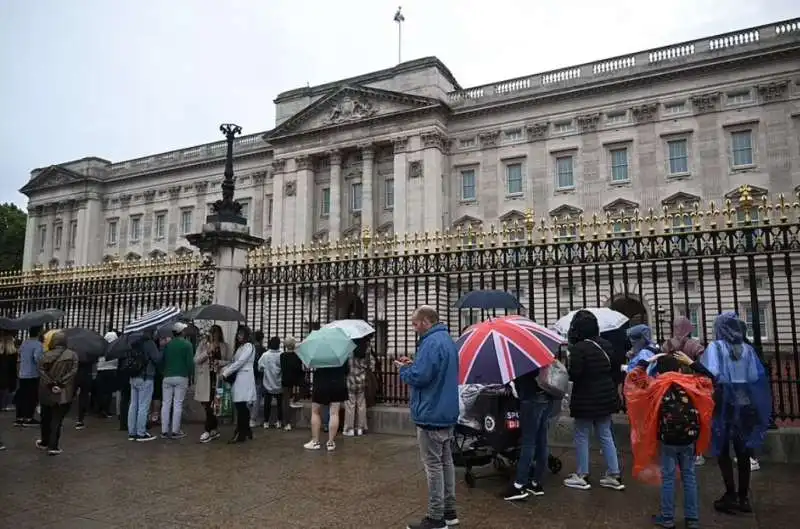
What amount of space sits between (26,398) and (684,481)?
36.7 ft

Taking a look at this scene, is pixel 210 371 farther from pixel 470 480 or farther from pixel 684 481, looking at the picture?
pixel 684 481

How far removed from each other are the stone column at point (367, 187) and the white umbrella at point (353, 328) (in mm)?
30145

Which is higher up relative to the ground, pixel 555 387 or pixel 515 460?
pixel 555 387

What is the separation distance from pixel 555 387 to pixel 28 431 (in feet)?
31.6

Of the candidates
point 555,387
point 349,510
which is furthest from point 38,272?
point 555,387

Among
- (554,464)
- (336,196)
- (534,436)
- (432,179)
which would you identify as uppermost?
(432,179)

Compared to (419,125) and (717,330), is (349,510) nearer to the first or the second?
(717,330)

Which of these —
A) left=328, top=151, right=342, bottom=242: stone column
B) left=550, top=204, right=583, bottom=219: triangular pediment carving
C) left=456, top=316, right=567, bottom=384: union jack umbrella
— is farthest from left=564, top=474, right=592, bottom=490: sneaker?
left=328, top=151, right=342, bottom=242: stone column

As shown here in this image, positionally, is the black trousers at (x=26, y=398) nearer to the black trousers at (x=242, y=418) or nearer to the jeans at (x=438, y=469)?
the black trousers at (x=242, y=418)

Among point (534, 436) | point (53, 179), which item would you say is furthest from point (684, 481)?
point (53, 179)

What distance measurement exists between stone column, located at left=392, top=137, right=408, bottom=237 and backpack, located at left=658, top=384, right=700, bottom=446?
3268 cm

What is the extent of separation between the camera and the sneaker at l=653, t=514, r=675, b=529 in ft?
16.1

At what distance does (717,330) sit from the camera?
219 inches

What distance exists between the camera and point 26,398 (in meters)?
10.9
